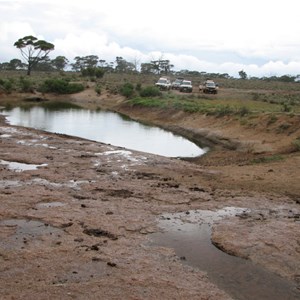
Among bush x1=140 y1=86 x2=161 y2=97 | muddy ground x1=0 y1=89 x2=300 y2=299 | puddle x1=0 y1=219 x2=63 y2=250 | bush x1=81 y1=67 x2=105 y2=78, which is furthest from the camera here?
bush x1=81 y1=67 x2=105 y2=78

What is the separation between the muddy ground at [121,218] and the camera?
6.17 m

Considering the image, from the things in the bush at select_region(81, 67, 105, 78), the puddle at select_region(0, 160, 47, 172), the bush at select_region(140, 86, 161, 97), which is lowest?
the puddle at select_region(0, 160, 47, 172)

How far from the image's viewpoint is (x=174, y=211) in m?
9.62

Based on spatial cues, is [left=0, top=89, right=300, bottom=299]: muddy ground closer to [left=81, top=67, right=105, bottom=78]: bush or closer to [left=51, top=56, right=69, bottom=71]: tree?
[left=81, top=67, right=105, bottom=78]: bush


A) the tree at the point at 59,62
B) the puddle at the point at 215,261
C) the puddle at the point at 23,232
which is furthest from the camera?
the tree at the point at 59,62

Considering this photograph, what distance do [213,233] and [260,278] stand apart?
1.85m

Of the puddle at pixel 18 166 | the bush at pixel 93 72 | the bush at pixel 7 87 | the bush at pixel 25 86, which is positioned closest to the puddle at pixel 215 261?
the puddle at pixel 18 166

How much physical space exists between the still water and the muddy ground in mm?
3895

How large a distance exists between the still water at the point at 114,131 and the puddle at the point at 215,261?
1099cm

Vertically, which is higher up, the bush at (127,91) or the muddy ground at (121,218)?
the bush at (127,91)

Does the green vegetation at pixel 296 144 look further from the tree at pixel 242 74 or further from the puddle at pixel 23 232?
the tree at pixel 242 74

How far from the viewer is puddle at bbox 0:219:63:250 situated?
7395 mm

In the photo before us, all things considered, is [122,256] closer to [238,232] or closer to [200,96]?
[238,232]

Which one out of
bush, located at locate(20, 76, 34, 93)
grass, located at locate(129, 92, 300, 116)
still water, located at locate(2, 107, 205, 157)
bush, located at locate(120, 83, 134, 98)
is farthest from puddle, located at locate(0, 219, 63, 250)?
bush, located at locate(20, 76, 34, 93)
